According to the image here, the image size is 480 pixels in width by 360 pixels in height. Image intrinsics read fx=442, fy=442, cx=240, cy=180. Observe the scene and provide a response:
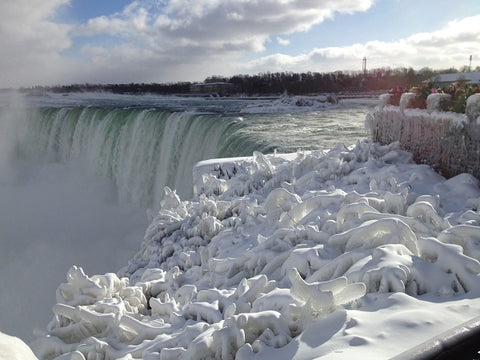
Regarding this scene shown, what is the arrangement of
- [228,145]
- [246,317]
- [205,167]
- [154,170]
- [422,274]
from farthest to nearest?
[154,170] < [228,145] < [205,167] < [422,274] < [246,317]

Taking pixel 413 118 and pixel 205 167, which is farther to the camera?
pixel 205 167

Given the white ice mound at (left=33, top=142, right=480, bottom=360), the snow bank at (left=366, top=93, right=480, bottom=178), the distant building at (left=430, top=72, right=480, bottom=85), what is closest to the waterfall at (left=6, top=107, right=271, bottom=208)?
the distant building at (left=430, top=72, right=480, bottom=85)

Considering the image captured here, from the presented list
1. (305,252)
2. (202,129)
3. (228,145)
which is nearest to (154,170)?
(202,129)

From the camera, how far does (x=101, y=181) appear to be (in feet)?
70.4

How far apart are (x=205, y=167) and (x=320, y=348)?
699 centimetres

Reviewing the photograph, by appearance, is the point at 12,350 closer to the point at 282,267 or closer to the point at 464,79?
the point at 282,267

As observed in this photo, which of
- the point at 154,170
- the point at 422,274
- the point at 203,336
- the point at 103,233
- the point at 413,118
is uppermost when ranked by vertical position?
the point at 413,118

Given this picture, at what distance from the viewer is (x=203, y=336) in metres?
2.75

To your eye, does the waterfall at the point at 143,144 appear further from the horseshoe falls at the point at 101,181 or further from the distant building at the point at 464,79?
the distant building at the point at 464,79

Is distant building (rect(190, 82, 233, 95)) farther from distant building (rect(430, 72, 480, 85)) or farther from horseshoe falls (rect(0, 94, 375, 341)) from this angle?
horseshoe falls (rect(0, 94, 375, 341))

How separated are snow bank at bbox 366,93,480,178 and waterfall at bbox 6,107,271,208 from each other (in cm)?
577

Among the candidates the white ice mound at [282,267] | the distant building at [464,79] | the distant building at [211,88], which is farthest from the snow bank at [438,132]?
the distant building at [211,88]

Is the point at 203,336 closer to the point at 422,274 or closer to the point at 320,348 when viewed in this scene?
the point at 320,348

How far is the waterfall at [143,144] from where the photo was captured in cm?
1510
